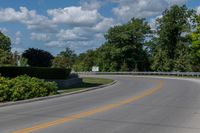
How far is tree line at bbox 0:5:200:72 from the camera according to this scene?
87938 mm

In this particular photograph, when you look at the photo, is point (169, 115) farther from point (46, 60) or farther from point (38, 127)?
point (46, 60)

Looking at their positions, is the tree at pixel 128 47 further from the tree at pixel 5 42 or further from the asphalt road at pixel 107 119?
the asphalt road at pixel 107 119

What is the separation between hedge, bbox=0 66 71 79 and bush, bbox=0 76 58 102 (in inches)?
271

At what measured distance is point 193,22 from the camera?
9231 cm

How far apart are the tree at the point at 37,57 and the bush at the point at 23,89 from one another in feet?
103

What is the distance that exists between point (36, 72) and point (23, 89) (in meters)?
11.9

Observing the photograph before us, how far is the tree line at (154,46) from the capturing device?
87938 mm

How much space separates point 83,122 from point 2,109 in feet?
19.2

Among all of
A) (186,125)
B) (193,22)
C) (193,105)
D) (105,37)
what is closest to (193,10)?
(193,22)

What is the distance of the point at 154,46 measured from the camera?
105375 mm

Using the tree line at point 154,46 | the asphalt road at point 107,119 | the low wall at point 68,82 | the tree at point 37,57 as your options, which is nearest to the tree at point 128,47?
the tree line at point 154,46

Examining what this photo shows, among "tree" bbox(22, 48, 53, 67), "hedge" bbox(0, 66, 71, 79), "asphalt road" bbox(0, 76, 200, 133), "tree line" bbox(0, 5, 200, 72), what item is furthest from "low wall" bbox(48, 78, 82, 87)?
"tree line" bbox(0, 5, 200, 72)

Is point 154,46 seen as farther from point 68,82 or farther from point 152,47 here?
point 68,82

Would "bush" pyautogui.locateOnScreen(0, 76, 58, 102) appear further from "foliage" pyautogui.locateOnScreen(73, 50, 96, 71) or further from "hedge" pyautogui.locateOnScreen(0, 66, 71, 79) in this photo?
"foliage" pyautogui.locateOnScreen(73, 50, 96, 71)
